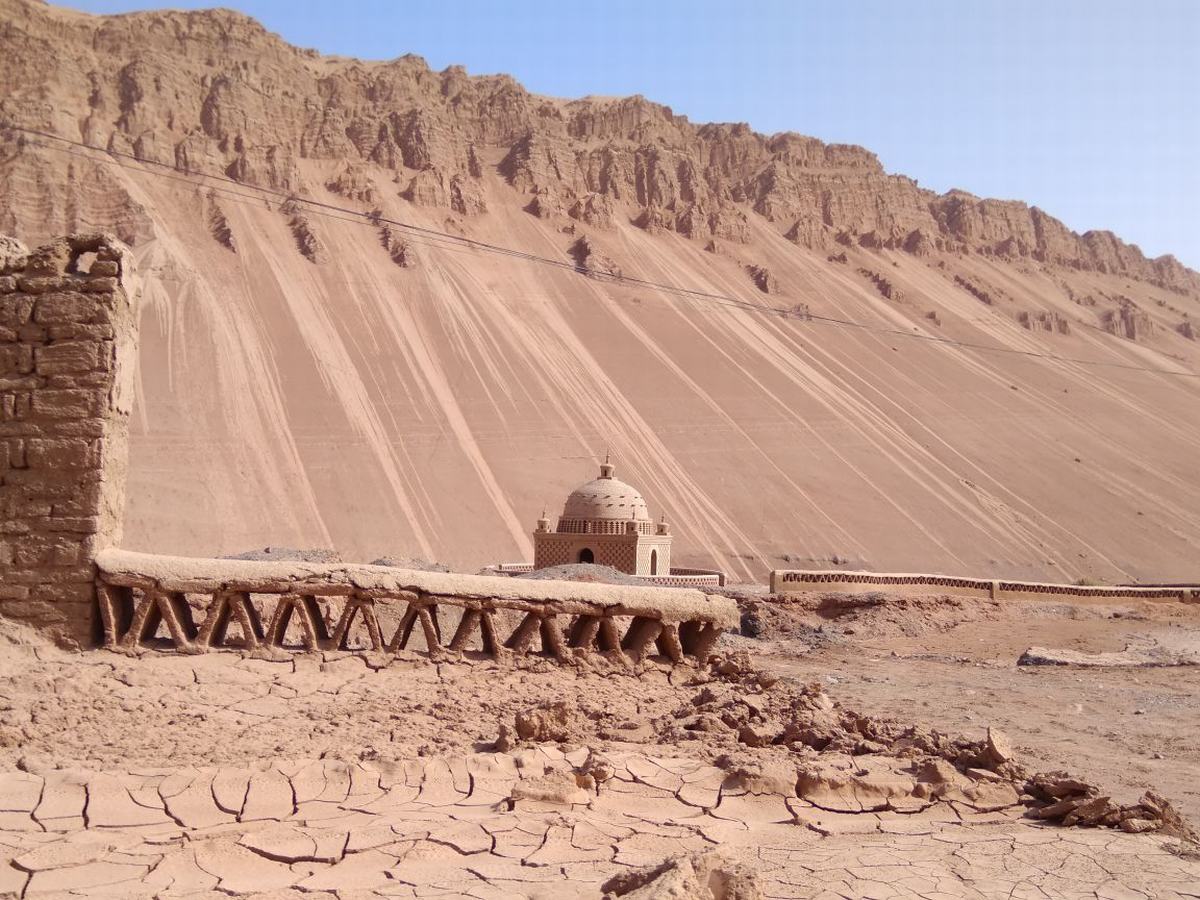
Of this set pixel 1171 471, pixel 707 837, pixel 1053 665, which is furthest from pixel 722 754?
pixel 1171 471

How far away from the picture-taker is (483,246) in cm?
4541

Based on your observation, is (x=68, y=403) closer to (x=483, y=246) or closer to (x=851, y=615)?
(x=851, y=615)

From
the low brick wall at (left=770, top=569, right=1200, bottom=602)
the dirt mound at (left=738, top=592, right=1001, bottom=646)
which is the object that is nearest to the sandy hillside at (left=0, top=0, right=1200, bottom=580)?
the low brick wall at (left=770, top=569, right=1200, bottom=602)

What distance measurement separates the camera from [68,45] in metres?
43.8

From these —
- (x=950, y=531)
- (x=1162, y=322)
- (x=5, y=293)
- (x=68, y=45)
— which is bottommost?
(x=950, y=531)

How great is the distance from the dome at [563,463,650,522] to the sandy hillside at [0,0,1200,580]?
6922mm

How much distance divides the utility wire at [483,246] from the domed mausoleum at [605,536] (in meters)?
23.0

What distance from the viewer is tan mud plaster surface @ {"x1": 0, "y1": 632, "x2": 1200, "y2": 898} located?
3982mm

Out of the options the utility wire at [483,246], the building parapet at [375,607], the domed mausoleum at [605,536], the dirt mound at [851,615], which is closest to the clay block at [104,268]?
the building parapet at [375,607]

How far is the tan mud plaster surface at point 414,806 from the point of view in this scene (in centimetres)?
398

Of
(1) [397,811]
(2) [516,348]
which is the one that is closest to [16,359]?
(1) [397,811]

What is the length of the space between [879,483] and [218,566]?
33814mm

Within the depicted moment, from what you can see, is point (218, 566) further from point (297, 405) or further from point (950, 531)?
point (950, 531)

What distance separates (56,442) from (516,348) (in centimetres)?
3309
